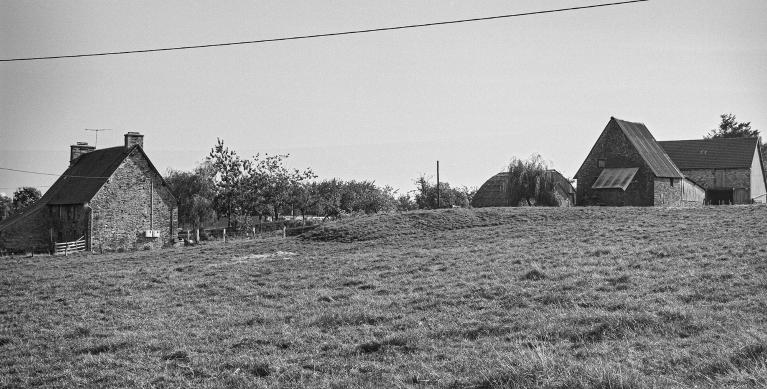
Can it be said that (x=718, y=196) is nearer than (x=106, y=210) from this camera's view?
No

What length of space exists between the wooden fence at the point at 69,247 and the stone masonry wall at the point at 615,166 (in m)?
39.7

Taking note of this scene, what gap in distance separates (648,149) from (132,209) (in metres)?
42.9

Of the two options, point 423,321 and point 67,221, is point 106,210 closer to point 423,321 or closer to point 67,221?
point 67,221

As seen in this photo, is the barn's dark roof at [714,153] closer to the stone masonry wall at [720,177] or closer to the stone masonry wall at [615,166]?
the stone masonry wall at [720,177]

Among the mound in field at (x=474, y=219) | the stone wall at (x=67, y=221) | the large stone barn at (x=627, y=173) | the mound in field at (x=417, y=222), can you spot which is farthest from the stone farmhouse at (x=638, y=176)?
the stone wall at (x=67, y=221)

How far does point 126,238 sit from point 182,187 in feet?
83.1

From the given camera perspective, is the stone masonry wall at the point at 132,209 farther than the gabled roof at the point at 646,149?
No

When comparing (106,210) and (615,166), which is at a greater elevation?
(615,166)

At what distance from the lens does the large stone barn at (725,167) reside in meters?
64.3

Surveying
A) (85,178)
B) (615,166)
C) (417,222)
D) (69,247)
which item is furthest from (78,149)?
(615,166)

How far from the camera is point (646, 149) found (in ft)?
177

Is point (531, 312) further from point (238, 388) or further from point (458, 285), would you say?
point (238, 388)

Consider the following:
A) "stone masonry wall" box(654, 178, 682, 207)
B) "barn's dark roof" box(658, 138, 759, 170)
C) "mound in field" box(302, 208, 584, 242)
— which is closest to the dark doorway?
"barn's dark roof" box(658, 138, 759, 170)

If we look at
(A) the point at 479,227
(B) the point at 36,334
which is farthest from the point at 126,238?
(B) the point at 36,334
